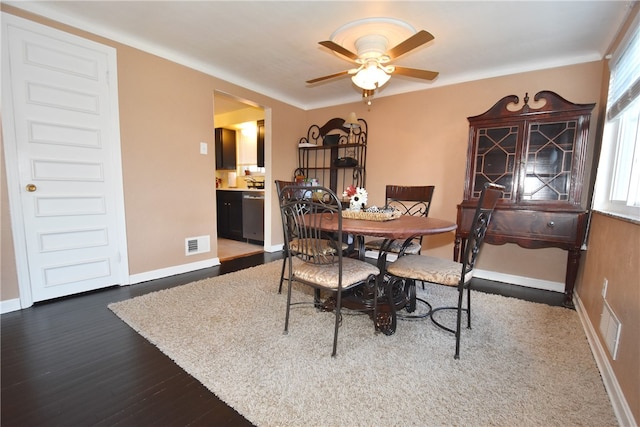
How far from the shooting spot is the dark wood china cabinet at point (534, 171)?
92.5 inches

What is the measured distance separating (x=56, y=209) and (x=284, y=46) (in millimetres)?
2365

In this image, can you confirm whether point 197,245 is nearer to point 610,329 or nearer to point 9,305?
point 9,305

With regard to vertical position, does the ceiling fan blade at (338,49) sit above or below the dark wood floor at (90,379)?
above

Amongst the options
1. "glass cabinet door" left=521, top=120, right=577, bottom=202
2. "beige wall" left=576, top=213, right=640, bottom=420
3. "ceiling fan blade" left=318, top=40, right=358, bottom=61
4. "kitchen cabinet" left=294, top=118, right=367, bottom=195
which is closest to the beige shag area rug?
"beige wall" left=576, top=213, right=640, bottom=420

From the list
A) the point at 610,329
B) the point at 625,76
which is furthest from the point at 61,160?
the point at 625,76

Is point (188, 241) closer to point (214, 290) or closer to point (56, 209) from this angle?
point (214, 290)

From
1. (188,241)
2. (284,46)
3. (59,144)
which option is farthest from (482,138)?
(59,144)

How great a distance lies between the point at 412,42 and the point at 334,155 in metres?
2.47

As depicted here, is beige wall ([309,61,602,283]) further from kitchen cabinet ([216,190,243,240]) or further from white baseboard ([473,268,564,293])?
kitchen cabinet ([216,190,243,240])

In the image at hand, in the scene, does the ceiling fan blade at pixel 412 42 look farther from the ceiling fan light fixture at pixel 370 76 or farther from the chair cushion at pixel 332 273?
the chair cushion at pixel 332 273

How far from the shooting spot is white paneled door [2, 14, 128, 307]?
2.01 meters

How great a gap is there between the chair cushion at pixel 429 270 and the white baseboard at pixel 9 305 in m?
2.77

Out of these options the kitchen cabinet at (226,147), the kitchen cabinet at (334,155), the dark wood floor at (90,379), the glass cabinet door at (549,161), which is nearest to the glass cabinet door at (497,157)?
the glass cabinet door at (549,161)

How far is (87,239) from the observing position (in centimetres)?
240
